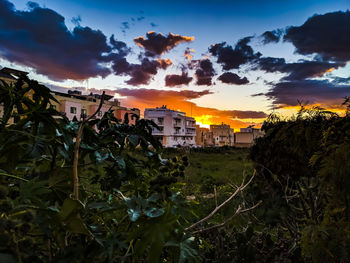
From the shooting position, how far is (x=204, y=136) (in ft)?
221

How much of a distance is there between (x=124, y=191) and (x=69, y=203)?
73 cm

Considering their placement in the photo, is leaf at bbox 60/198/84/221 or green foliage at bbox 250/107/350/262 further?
green foliage at bbox 250/107/350/262

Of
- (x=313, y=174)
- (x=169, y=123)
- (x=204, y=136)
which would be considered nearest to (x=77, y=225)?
(x=313, y=174)

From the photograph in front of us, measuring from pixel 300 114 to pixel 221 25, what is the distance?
A: 498 cm

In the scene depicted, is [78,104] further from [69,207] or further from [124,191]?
[69,207]

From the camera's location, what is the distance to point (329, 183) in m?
1.50

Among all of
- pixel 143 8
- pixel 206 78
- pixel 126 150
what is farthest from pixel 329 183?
pixel 206 78

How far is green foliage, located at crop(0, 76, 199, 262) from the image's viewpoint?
533 millimetres

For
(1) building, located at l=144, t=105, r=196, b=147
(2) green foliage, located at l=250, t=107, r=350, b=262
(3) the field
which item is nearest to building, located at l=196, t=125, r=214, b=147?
(1) building, located at l=144, t=105, r=196, b=147

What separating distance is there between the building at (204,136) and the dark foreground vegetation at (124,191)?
2485 inches

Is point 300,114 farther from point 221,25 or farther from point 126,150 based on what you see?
point 221,25

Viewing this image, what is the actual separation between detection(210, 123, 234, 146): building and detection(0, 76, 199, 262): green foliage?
67168 millimetres

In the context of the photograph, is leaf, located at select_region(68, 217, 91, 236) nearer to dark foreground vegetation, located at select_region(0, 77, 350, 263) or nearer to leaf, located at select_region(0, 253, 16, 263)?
dark foreground vegetation, located at select_region(0, 77, 350, 263)

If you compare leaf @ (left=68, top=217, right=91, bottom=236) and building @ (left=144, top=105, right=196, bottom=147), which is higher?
building @ (left=144, top=105, right=196, bottom=147)
